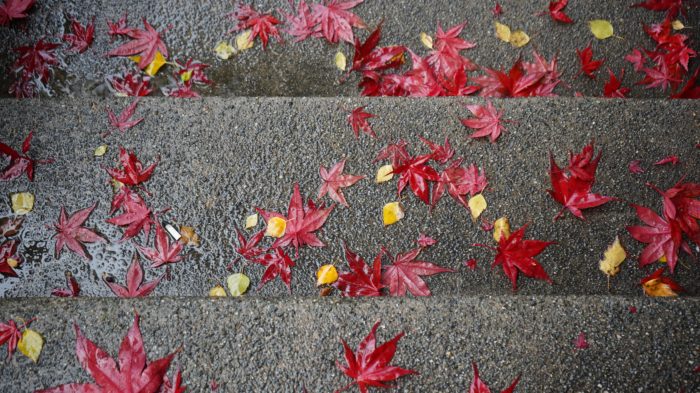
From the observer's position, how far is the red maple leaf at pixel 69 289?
70.5 inches

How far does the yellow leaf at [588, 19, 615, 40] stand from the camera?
2316mm

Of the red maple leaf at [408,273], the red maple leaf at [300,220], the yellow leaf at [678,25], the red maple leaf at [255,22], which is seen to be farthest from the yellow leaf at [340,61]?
the yellow leaf at [678,25]

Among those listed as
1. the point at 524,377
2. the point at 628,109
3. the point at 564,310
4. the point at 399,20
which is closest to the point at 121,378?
the point at 524,377

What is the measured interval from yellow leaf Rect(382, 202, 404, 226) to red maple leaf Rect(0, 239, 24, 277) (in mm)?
1372

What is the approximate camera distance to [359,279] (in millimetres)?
1742

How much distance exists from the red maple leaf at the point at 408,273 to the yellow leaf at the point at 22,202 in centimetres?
136

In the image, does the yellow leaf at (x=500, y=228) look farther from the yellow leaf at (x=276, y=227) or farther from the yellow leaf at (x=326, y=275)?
the yellow leaf at (x=276, y=227)

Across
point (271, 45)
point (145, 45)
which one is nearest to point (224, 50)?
point (271, 45)

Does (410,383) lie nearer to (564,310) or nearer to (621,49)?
(564,310)

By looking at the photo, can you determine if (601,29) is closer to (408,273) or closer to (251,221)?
(408,273)

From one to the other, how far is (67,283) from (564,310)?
1758 millimetres

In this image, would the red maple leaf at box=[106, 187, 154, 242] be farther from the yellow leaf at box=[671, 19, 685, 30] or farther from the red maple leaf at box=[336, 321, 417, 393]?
the yellow leaf at box=[671, 19, 685, 30]

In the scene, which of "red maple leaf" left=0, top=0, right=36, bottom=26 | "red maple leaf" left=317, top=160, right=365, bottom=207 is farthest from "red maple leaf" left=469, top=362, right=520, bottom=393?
"red maple leaf" left=0, top=0, right=36, bottom=26

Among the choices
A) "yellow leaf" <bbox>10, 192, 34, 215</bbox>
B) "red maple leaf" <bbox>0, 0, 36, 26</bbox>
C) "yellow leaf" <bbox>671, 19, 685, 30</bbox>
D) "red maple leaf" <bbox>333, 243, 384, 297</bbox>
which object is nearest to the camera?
"red maple leaf" <bbox>333, 243, 384, 297</bbox>
